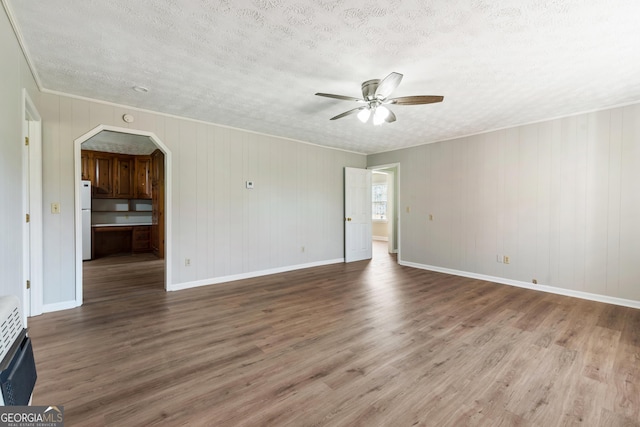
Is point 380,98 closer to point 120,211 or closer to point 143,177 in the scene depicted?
point 143,177

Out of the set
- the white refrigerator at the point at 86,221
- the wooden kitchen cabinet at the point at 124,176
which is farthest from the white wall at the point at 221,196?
the wooden kitchen cabinet at the point at 124,176

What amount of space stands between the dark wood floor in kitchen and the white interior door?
249 centimetres

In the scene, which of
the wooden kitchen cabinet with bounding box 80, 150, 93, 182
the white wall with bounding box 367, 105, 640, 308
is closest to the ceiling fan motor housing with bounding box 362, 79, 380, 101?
the white wall with bounding box 367, 105, 640, 308

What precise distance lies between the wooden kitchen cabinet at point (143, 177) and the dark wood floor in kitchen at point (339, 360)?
4174mm

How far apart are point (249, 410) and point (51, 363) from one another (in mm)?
1718

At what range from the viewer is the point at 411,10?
6.10 ft

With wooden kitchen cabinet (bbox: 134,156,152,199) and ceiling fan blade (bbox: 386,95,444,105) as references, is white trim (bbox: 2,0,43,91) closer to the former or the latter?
ceiling fan blade (bbox: 386,95,444,105)

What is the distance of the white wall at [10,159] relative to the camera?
174 cm

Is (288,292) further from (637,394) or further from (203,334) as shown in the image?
(637,394)

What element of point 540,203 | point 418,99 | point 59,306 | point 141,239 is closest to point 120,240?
Result: point 141,239

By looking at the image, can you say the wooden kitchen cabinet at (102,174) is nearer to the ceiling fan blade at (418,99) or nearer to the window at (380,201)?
the ceiling fan blade at (418,99)

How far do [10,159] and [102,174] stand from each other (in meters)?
6.06

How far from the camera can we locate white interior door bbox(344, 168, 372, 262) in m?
6.30

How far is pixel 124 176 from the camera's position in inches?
289
